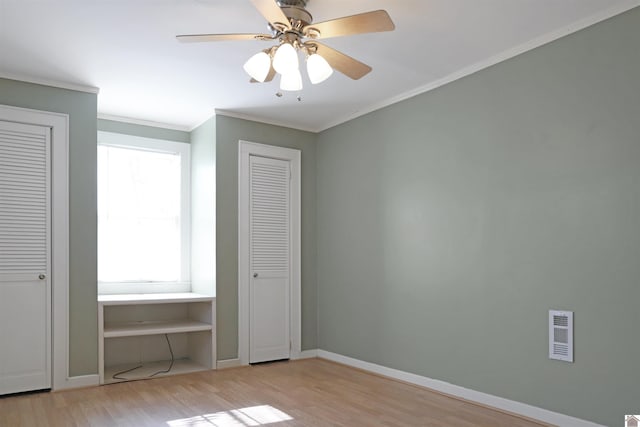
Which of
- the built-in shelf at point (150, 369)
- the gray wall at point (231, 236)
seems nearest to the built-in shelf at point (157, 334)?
the built-in shelf at point (150, 369)

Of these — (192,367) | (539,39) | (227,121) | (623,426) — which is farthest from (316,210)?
(623,426)

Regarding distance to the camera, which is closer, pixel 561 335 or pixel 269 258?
pixel 561 335

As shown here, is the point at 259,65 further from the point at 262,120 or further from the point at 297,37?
the point at 262,120

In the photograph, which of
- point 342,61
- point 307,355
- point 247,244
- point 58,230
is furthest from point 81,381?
point 342,61

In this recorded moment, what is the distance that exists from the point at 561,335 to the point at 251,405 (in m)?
2.17

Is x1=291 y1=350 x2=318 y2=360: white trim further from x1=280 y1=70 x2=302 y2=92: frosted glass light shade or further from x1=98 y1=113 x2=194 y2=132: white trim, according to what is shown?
x1=280 y1=70 x2=302 y2=92: frosted glass light shade

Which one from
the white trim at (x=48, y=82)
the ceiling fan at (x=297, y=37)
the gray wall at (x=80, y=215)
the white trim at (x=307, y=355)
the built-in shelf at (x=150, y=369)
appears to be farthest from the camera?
the white trim at (x=307, y=355)

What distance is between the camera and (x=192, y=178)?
5336 millimetres

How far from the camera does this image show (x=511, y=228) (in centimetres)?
344

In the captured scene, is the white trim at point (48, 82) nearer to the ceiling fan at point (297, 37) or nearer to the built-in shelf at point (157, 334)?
the built-in shelf at point (157, 334)

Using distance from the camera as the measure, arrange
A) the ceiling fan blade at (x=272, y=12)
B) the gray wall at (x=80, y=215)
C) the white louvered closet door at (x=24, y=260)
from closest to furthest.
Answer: the ceiling fan blade at (x=272, y=12) < the white louvered closet door at (x=24, y=260) < the gray wall at (x=80, y=215)

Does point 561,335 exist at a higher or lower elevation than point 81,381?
higher

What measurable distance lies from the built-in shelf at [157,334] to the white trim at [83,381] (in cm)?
17

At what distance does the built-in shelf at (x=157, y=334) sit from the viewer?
4457mm
